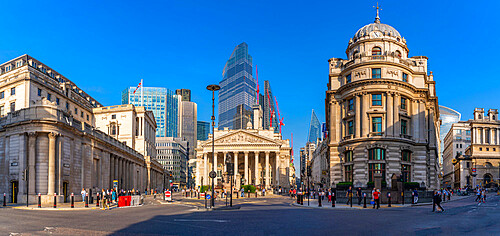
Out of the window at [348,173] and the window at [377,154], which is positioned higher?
the window at [377,154]

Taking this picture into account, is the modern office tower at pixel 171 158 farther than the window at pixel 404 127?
Yes

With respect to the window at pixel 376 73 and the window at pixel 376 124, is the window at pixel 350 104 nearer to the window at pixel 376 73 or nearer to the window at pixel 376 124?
the window at pixel 376 124

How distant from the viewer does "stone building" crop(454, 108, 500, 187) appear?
124 meters

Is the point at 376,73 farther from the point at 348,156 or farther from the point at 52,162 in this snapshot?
the point at 52,162

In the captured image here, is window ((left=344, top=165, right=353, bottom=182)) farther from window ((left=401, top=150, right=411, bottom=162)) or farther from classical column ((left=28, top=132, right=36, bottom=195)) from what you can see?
classical column ((left=28, top=132, right=36, bottom=195))

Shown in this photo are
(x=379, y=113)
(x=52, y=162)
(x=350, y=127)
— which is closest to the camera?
(x=52, y=162)

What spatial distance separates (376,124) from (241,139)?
264 ft

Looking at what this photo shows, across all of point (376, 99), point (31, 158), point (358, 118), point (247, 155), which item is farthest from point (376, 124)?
point (247, 155)

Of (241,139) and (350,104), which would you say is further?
(241,139)

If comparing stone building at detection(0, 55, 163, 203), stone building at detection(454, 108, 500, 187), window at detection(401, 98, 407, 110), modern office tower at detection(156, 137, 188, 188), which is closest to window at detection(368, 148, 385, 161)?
window at detection(401, 98, 407, 110)

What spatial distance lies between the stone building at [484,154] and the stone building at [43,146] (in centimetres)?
10126

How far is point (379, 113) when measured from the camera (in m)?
57.2

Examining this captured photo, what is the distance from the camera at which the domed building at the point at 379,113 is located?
56406 millimetres

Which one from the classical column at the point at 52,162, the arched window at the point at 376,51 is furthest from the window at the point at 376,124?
Result: the classical column at the point at 52,162
